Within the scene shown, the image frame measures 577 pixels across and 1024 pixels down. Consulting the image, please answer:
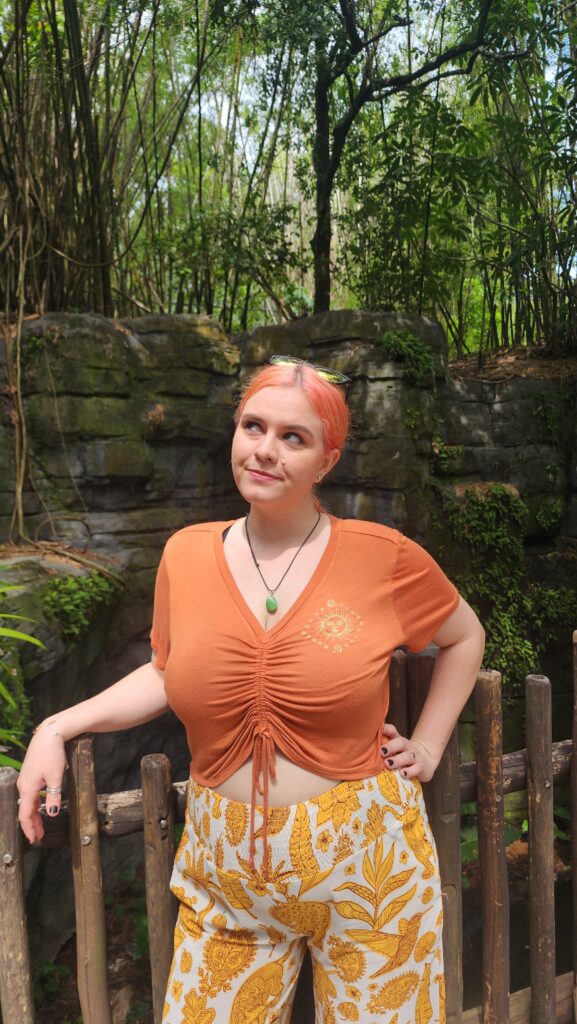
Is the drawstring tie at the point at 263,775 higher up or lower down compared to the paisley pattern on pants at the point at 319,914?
higher up

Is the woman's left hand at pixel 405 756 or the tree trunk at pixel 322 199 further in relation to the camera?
the tree trunk at pixel 322 199

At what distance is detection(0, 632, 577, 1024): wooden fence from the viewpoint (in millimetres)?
1251

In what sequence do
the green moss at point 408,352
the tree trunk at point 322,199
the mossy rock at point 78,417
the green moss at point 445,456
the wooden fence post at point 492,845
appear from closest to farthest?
1. the wooden fence post at point 492,845
2. the mossy rock at point 78,417
3. the green moss at point 408,352
4. the green moss at point 445,456
5. the tree trunk at point 322,199

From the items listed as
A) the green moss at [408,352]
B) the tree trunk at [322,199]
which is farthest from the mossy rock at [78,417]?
the tree trunk at [322,199]

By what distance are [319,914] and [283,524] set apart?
644 mm

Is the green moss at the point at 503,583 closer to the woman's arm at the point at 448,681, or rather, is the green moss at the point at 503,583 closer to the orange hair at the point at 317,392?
the woman's arm at the point at 448,681

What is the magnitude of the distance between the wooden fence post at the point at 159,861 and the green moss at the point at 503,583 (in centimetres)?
292

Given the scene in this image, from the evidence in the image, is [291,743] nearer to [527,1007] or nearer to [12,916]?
[12,916]

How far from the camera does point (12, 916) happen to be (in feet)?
4.05

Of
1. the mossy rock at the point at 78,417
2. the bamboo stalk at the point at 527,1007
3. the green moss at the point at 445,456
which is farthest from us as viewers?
the green moss at the point at 445,456

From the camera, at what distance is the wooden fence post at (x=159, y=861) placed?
130cm

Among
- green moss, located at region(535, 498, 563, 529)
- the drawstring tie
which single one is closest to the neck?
the drawstring tie

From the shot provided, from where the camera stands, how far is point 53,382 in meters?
3.37

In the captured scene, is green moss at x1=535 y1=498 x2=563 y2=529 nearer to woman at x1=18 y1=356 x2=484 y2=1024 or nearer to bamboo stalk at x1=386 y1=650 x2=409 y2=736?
bamboo stalk at x1=386 y1=650 x2=409 y2=736
